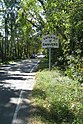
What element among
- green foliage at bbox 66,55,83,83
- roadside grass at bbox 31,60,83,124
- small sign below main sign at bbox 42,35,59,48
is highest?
small sign below main sign at bbox 42,35,59,48

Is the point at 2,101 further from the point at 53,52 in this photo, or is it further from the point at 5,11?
the point at 5,11

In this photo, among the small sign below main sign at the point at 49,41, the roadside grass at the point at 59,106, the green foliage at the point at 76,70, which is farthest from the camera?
the small sign below main sign at the point at 49,41

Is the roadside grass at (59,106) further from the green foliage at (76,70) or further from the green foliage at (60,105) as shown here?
the green foliage at (76,70)

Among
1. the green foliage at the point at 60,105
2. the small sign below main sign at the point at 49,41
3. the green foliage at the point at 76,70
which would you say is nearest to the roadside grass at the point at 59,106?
the green foliage at the point at 60,105

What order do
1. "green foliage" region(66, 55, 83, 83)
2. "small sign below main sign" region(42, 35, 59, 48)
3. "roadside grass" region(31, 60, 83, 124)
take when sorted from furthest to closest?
1. "small sign below main sign" region(42, 35, 59, 48)
2. "green foliage" region(66, 55, 83, 83)
3. "roadside grass" region(31, 60, 83, 124)

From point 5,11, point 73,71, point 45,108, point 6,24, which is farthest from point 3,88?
point 6,24

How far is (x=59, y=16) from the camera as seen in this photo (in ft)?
58.6

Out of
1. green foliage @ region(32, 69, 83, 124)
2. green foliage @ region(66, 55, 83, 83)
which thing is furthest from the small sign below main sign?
green foliage @ region(32, 69, 83, 124)

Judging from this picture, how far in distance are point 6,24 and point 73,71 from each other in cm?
5525

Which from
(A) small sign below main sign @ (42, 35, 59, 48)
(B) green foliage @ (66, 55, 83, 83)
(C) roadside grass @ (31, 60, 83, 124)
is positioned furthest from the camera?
(A) small sign below main sign @ (42, 35, 59, 48)

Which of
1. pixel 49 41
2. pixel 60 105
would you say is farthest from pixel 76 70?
pixel 49 41

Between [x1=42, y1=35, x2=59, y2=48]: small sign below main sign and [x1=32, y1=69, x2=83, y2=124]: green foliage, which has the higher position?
[x1=42, y1=35, x2=59, y2=48]: small sign below main sign

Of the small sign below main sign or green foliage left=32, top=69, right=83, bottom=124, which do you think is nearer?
green foliage left=32, top=69, right=83, bottom=124

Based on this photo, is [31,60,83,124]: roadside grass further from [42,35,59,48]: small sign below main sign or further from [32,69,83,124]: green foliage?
[42,35,59,48]: small sign below main sign
